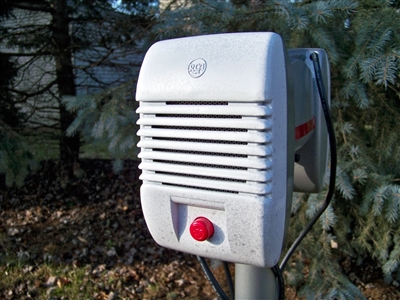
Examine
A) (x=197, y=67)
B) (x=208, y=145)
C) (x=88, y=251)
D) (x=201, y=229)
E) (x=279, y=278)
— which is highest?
(x=197, y=67)

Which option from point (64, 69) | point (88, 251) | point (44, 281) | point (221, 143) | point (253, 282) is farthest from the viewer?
point (64, 69)

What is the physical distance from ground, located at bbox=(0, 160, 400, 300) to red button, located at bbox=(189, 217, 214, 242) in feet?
5.25

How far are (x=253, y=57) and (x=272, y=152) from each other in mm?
227

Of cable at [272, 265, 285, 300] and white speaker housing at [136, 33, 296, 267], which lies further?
cable at [272, 265, 285, 300]

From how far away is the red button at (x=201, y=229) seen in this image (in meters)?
1.00

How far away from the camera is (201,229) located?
1.00 m

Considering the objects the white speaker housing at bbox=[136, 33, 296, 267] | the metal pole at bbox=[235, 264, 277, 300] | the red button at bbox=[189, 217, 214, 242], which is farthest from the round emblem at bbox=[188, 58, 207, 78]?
the metal pole at bbox=[235, 264, 277, 300]

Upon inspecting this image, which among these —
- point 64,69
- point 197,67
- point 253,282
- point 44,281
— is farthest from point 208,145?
point 64,69

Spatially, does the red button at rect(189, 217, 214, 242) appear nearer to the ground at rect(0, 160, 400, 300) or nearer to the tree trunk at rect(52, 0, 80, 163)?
the ground at rect(0, 160, 400, 300)

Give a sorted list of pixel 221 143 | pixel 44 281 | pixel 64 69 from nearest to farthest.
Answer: pixel 221 143, pixel 44 281, pixel 64 69

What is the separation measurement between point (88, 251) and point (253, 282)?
1.96 meters

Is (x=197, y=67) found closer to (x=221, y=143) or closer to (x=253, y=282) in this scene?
(x=221, y=143)

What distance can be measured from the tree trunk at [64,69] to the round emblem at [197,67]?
2860 mm

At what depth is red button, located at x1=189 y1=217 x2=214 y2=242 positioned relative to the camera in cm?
100
